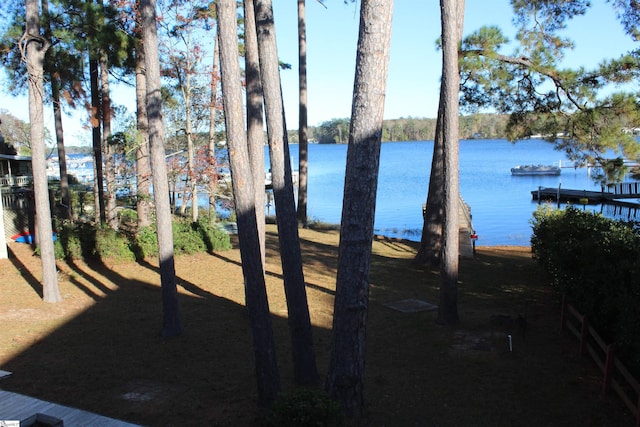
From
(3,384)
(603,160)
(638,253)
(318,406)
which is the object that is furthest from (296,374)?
(603,160)

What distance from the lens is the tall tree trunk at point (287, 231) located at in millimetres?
6004

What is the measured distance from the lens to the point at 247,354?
7.23 metres

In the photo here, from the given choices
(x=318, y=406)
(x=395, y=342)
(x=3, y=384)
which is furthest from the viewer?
(x=395, y=342)

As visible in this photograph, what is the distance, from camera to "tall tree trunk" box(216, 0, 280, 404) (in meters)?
5.42

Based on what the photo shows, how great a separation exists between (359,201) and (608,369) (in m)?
3.32

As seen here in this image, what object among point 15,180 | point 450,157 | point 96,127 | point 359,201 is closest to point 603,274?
point 450,157

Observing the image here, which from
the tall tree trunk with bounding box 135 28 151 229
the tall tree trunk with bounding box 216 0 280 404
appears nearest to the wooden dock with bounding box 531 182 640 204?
the tall tree trunk with bounding box 135 28 151 229

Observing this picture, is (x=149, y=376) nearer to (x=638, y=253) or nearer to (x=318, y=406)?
(x=318, y=406)

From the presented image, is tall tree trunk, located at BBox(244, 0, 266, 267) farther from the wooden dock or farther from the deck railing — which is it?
the wooden dock

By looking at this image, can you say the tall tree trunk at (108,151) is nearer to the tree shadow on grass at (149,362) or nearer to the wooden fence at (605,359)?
the tree shadow on grass at (149,362)

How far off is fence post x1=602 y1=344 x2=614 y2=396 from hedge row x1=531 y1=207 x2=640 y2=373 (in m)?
0.12

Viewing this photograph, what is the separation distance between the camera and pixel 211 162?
1736cm

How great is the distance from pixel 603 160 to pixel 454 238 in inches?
216

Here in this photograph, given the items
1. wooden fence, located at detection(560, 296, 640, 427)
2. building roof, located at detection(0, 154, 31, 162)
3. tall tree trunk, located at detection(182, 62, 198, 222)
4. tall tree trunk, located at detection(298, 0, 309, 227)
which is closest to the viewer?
wooden fence, located at detection(560, 296, 640, 427)
